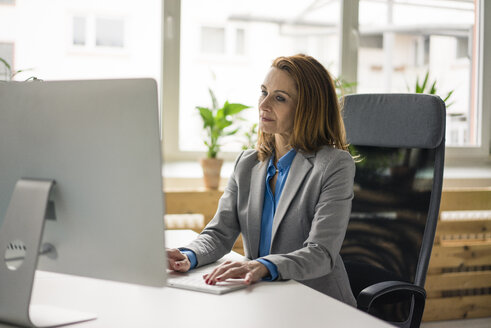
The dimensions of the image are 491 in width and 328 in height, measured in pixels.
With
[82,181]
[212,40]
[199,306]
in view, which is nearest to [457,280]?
[212,40]

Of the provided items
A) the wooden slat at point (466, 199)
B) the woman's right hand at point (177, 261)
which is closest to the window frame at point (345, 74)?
the wooden slat at point (466, 199)

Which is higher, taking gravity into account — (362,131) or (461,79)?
(461,79)

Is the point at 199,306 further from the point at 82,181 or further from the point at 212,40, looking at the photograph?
the point at 212,40

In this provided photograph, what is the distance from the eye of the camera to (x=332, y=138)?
164cm

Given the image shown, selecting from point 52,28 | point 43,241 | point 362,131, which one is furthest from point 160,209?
point 52,28

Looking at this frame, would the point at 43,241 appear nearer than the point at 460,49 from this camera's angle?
Yes

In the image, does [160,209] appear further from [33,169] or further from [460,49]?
[460,49]

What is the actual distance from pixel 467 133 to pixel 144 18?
7.14 ft

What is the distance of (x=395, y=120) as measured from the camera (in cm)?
174

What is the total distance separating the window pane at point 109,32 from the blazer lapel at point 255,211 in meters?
1.66

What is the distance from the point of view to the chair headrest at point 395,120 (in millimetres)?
1646

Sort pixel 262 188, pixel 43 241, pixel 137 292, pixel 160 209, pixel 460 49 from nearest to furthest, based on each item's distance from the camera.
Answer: pixel 160 209
pixel 43 241
pixel 137 292
pixel 262 188
pixel 460 49

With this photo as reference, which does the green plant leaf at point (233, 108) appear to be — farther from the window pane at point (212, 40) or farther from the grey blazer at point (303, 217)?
the grey blazer at point (303, 217)

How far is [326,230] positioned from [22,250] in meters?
0.75
